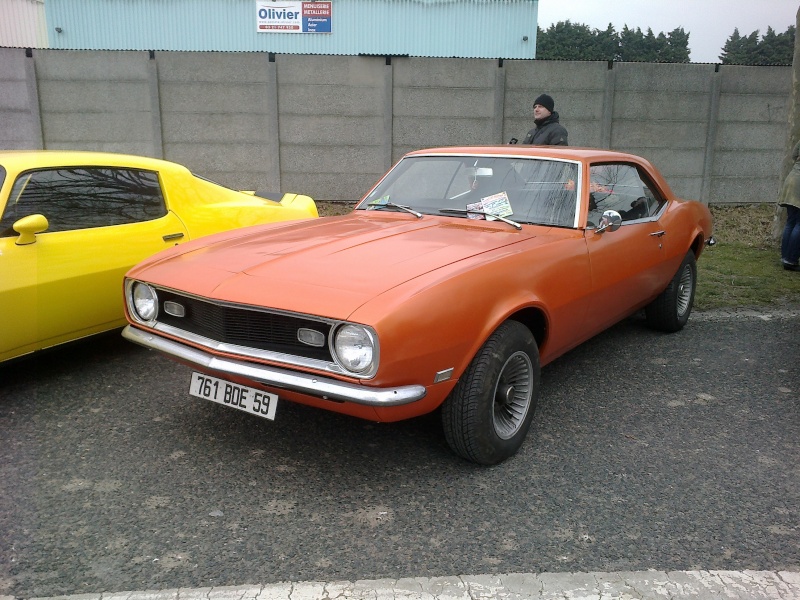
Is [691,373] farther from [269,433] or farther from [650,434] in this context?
[269,433]

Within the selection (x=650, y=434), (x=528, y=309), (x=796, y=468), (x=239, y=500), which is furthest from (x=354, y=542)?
(x=796, y=468)

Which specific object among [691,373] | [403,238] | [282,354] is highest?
[403,238]

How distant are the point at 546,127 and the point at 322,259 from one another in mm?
4379

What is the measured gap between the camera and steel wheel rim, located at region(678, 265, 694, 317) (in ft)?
17.4

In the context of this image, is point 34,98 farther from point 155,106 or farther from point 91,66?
point 155,106

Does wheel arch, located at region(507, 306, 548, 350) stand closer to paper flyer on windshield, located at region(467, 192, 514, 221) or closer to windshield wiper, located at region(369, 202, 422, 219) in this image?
paper flyer on windshield, located at region(467, 192, 514, 221)

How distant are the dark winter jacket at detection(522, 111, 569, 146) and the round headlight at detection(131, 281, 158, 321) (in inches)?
172

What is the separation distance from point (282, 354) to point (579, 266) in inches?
67.3

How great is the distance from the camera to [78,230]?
4.09 metres

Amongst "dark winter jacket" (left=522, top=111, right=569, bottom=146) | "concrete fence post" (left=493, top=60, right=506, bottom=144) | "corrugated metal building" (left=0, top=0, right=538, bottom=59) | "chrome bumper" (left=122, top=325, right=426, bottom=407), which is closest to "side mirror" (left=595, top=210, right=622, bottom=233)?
"chrome bumper" (left=122, top=325, right=426, bottom=407)

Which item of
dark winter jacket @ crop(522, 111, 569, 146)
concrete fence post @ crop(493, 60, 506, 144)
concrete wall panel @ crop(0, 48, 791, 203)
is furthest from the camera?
concrete fence post @ crop(493, 60, 506, 144)

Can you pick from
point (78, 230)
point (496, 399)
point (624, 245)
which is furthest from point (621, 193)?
point (78, 230)

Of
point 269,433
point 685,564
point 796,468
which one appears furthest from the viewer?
point 269,433

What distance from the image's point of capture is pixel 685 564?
2.42 meters
